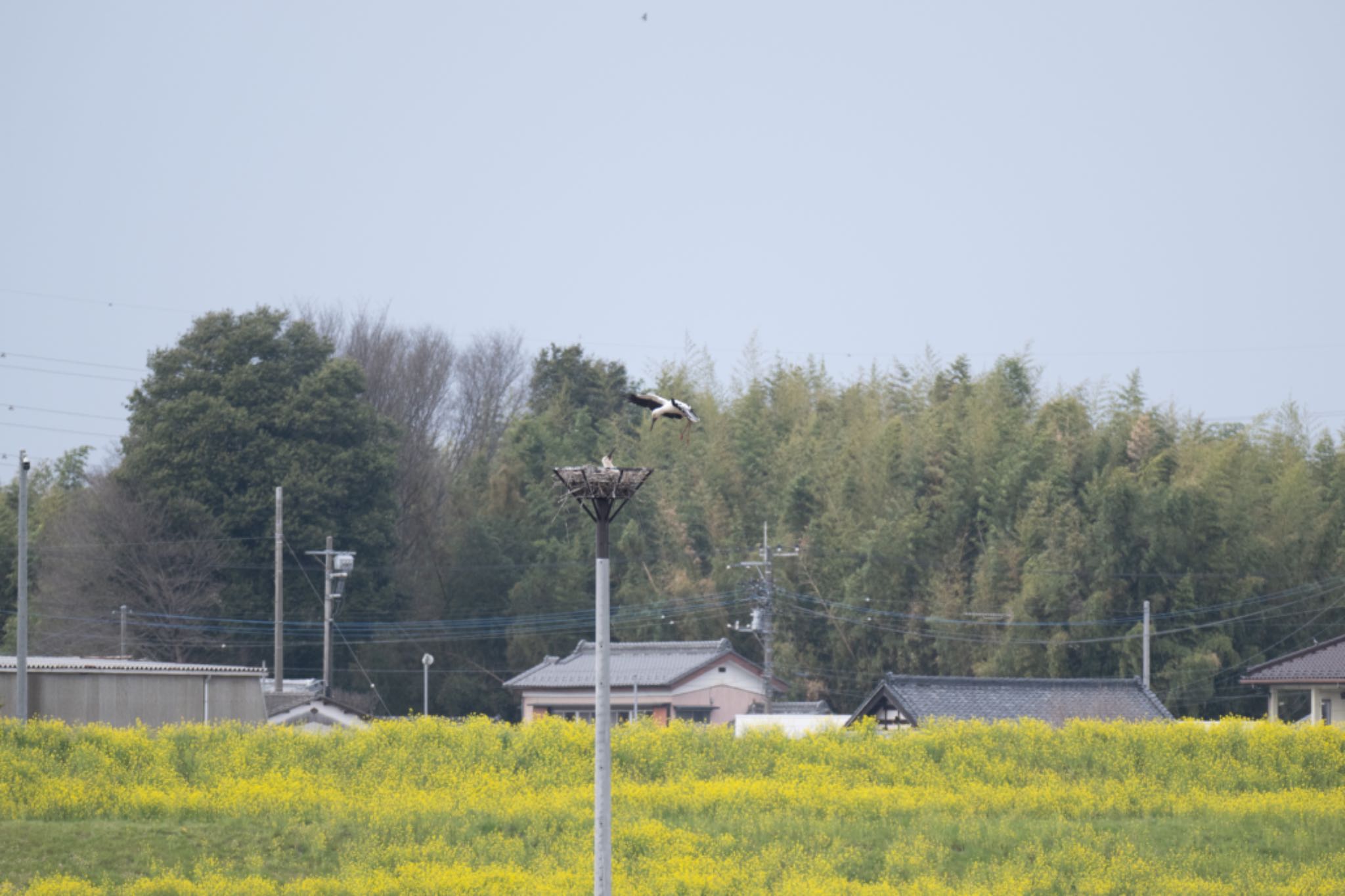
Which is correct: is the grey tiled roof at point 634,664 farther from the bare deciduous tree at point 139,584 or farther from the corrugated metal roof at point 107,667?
the corrugated metal roof at point 107,667

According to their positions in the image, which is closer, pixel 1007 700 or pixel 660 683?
pixel 1007 700

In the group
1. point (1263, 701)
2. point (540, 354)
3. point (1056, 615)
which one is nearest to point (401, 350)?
point (540, 354)

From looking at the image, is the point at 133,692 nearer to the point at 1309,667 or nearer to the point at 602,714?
the point at 602,714

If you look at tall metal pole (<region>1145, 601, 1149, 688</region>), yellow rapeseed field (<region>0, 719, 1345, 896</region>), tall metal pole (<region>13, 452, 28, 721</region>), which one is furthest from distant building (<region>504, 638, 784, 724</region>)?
tall metal pole (<region>13, 452, 28, 721</region>)

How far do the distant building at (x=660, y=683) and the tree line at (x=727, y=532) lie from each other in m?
1.27

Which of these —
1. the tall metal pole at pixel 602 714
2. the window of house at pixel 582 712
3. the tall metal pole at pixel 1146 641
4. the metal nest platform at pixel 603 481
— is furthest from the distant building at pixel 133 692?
the tall metal pole at pixel 1146 641

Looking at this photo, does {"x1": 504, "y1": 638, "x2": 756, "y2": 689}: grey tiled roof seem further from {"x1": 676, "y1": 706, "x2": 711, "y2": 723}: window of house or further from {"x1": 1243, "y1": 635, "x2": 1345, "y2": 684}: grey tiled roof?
{"x1": 1243, "y1": 635, "x2": 1345, "y2": 684}: grey tiled roof

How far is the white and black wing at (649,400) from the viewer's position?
9.23 meters

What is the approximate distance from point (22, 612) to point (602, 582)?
10.7 meters

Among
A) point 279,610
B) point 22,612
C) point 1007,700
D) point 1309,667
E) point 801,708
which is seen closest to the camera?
point 22,612

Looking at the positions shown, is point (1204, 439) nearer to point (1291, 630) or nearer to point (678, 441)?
point (1291, 630)

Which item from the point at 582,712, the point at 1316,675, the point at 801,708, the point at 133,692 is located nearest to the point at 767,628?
the point at 801,708

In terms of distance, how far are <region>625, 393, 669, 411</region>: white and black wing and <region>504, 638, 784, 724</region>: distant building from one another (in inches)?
Result: 863

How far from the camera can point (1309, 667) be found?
20797 mm
